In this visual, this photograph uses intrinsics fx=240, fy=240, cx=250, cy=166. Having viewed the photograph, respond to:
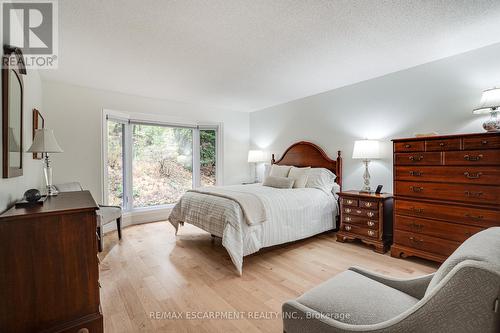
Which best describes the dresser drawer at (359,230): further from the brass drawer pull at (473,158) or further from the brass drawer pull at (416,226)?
the brass drawer pull at (473,158)

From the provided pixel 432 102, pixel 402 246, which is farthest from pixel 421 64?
pixel 402 246

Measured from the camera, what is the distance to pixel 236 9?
191 cm

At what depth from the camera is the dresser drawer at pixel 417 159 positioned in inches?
101

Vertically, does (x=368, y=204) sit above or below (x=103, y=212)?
above

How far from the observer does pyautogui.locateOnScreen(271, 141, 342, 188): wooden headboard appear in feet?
13.1

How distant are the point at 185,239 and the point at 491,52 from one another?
170 inches

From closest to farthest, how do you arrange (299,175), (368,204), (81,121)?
(368,204)
(81,121)
(299,175)

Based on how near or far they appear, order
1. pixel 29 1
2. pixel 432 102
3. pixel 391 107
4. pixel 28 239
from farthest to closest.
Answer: pixel 391 107 → pixel 432 102 → pixel 29 1 → pixel 28 239

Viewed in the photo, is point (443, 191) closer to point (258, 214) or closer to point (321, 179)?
point (321, 179)

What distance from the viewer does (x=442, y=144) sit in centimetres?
250

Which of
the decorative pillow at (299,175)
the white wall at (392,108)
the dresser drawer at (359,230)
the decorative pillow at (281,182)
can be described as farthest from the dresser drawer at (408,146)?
the decorative pillow at (281,182)

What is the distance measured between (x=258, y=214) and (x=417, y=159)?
1.89 metres

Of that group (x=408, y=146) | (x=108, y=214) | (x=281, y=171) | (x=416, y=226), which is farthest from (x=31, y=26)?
(x=416, y=226)

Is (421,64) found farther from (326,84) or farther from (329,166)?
(329,166)
